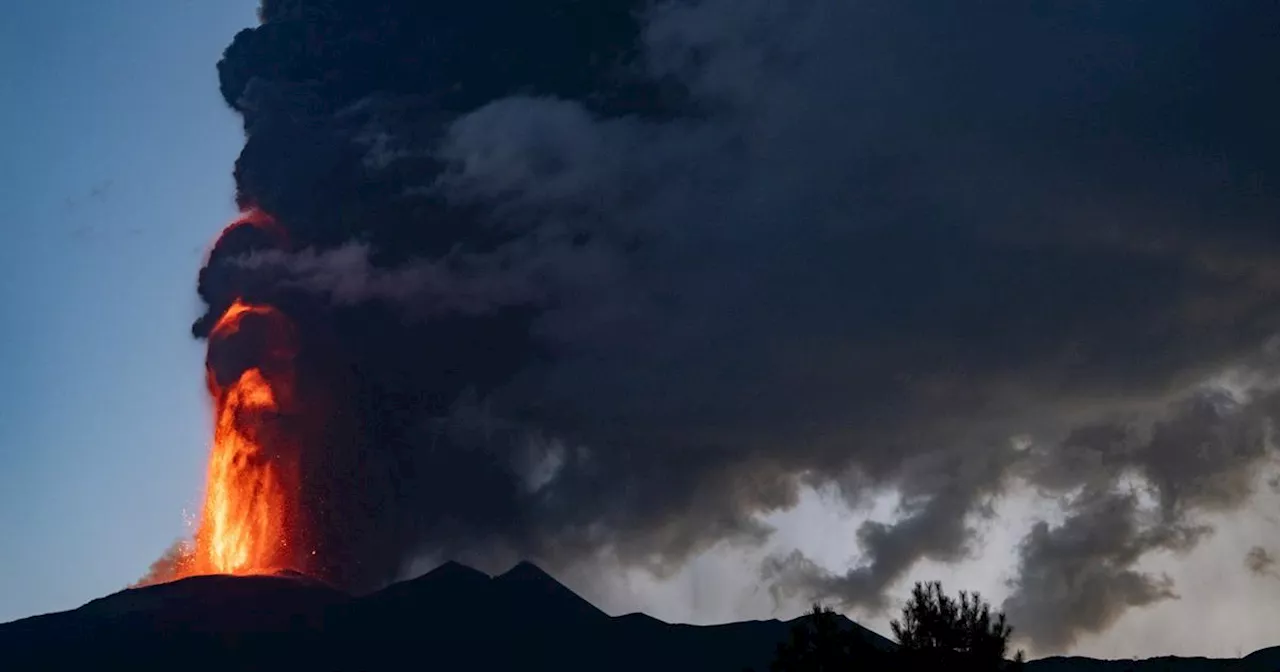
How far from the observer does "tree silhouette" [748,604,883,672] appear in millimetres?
32469

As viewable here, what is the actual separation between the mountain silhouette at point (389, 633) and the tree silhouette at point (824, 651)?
7270 centimetres

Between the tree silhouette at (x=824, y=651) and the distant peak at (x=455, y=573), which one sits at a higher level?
the distant peak at (x=455, y=573)

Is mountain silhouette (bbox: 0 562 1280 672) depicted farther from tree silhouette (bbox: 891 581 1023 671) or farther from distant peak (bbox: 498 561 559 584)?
tree silhouette (bbox: 891 581 1023 671)

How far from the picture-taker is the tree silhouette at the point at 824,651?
32.5 m

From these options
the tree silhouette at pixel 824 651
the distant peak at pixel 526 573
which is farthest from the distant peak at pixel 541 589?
the tree silhouette at pixel 824 651

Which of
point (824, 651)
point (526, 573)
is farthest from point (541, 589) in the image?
point (824, 651)

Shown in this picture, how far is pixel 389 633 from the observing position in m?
151

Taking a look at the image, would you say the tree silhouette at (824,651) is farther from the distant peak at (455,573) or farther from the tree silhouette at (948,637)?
the distant peak at (455,573)

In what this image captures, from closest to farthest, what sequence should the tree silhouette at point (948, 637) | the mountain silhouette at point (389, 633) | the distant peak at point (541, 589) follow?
the tree silhouette at point (948, 637)
the mountain silhouette at point (389, 633)
the distant peak at point (541, 589)

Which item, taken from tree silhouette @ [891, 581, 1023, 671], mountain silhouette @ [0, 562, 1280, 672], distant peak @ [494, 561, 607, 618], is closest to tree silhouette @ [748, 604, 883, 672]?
tree silhouette @ [891, 581, 1023, 671]

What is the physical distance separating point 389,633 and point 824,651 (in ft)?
412

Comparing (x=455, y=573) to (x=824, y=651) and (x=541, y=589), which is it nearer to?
(x=541, y=589)

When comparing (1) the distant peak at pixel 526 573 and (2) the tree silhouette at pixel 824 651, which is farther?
(1) the distant peak at pixel 526 573

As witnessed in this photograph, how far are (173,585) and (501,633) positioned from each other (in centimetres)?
4379
